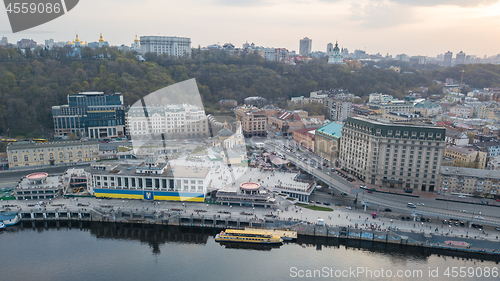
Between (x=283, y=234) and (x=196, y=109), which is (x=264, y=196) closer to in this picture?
(x=283, y=234)

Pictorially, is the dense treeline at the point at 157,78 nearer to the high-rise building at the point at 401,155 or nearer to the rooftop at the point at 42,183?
the rooftop at the point at 42,183

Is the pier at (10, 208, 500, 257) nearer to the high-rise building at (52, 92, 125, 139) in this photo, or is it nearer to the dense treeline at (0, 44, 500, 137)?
the high-rise building at (52, 92, 125, 139)

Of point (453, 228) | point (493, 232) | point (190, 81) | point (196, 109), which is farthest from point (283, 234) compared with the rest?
point (190, 81)

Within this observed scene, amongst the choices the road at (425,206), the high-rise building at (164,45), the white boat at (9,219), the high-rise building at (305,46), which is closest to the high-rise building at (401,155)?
the road at (425,206)

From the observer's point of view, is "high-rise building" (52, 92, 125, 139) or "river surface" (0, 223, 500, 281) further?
"high-rise building" (52, 92, 125, 139)

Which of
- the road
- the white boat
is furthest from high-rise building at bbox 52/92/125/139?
the road

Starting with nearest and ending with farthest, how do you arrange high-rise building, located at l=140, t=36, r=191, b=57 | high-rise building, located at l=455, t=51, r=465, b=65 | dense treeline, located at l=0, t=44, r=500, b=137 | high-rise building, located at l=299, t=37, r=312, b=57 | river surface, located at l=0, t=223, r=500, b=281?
river surface, located at l=0, t=223, r=500, b=281, dense treeline, located at l=0, t=44, r=500, b=137, high-rise building, located at l=140, t=36, r=191, b=57, high-rise building, located at l=455, t=51, r=465, b=65, high-rise building, located at l=299, t=37, r=312, b=57

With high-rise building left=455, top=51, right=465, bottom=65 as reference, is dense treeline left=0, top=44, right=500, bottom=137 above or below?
below

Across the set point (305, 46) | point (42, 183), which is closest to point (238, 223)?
point (42, 183)
